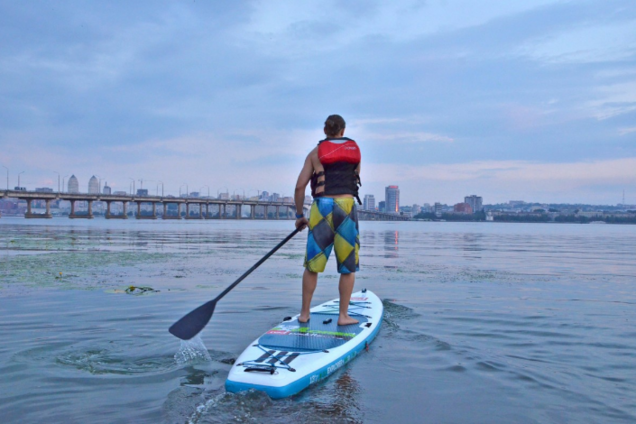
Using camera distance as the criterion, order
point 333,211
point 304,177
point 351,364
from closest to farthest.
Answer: point 351,364 < point 333,211 < point 304,177

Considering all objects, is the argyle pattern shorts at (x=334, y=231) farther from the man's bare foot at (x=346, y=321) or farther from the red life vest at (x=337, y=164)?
the man's bare foot at (x=346, y=321)

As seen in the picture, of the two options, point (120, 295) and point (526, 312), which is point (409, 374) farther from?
point (120, 295)

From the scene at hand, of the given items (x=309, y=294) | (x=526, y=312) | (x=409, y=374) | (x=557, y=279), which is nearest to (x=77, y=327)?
(x=309, y=294)

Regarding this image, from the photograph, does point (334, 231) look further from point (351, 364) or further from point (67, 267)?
point (67, 267)

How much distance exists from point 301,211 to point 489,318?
3180mm

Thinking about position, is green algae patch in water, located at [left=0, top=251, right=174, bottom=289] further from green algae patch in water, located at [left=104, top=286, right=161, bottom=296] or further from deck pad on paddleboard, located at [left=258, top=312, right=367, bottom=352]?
deck pad on paddleboard, located at [left=258, top=312, right=367, bottom=352]

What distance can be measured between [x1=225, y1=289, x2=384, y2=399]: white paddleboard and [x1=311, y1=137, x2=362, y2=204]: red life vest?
4.81ft

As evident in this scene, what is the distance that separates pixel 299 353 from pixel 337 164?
83.2 inches

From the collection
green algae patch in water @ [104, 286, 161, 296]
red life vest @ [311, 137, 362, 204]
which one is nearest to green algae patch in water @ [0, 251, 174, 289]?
green algae patch in water @ [104, 286, 161, 296]

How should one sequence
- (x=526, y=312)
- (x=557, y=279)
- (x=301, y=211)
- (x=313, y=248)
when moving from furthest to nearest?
(x=557, y=279)
(x=526, y=312)
(x=301, y=211)
(x=313, y=248)

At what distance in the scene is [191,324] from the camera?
213 inches

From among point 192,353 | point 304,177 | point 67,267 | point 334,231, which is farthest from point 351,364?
point 67,267

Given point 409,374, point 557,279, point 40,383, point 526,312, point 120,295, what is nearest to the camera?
point 40,383

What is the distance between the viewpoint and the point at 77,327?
Answer: 6395 mm
